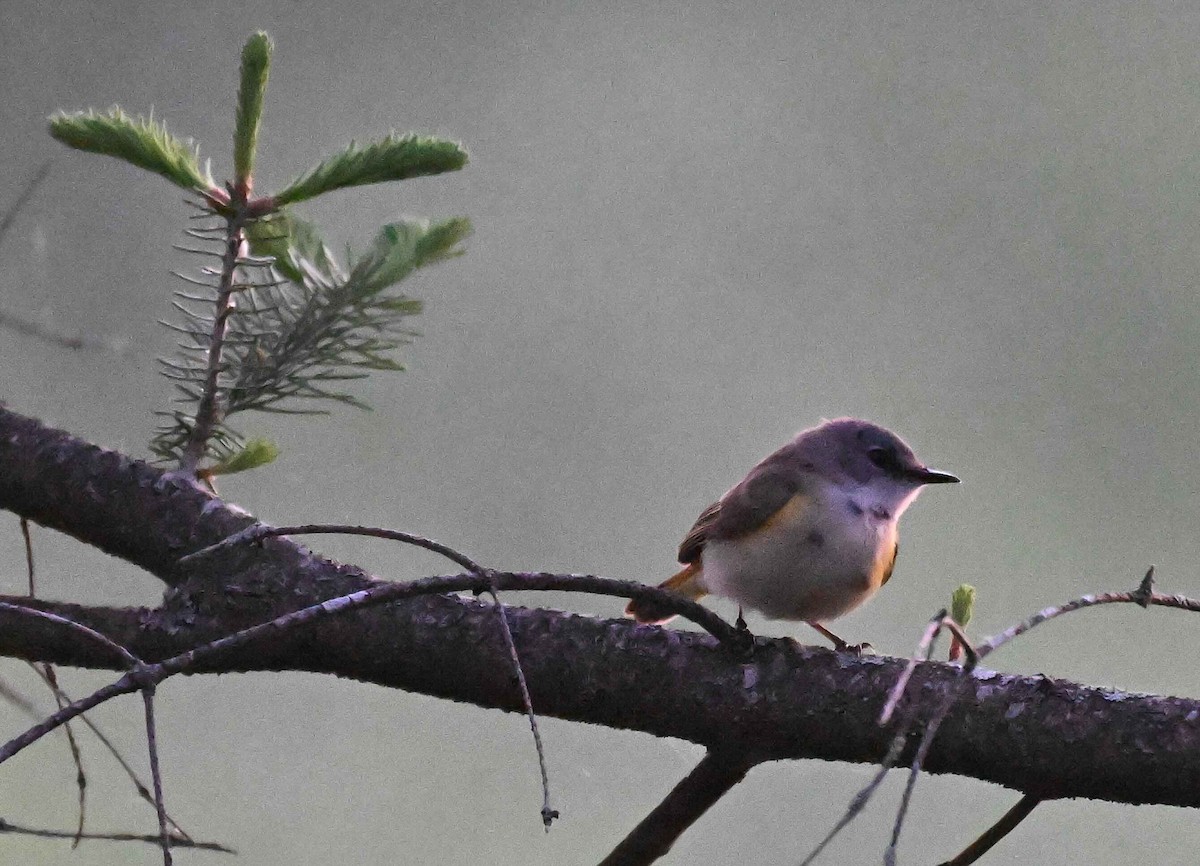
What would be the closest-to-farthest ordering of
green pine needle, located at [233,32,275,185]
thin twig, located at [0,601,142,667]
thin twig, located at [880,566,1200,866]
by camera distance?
thin twig, located at [880,566,1200,866], thin twig, located at [0,601,142,667], green pine needle, located at [233,32,275,185]

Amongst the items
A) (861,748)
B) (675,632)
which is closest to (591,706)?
(675,632)

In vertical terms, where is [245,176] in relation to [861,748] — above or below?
above

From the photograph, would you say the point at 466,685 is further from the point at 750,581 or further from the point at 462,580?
the point at 750,581

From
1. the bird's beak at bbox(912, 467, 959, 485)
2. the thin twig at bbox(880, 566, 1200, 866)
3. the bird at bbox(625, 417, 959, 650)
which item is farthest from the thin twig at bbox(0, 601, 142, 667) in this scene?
the bird's beak at bbox(912, 467, 959, 485)

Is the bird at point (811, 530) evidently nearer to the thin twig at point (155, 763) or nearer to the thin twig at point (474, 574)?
the thin twig at point (474, 574)

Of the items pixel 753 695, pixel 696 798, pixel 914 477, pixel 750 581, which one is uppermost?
pixel 914 477

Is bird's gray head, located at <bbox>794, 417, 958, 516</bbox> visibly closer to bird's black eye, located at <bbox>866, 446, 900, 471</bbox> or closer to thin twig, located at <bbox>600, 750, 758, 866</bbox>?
bird's black eye, located at <bbox>866, 446, 900, 471</bbox>

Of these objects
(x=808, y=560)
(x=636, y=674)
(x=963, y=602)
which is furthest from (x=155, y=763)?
(x=808, y=560)
